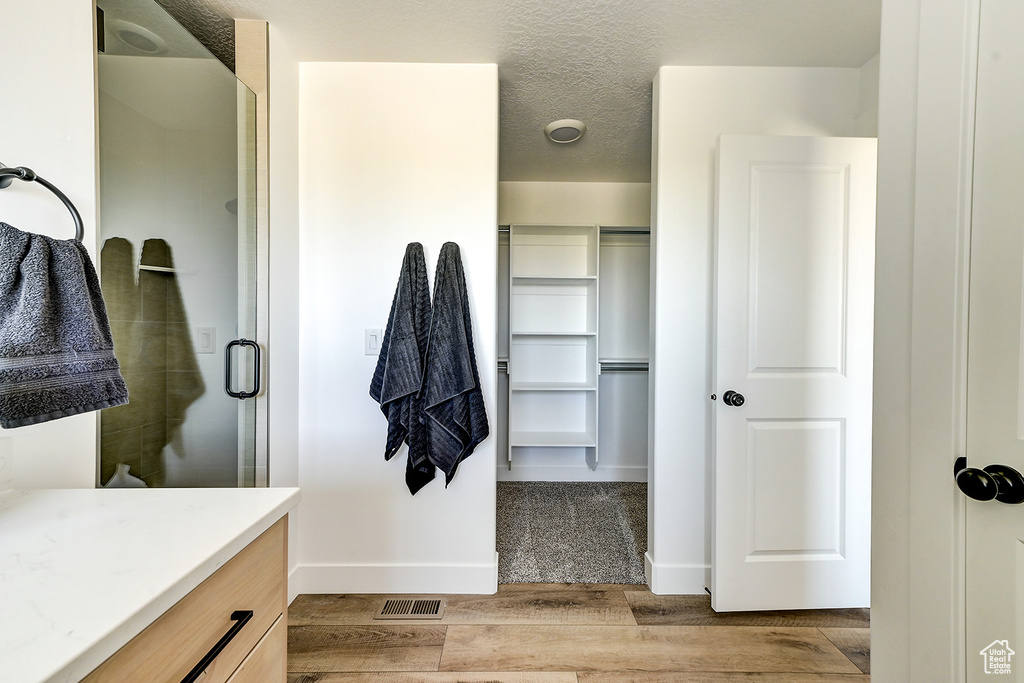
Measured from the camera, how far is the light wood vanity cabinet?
1.75 feet

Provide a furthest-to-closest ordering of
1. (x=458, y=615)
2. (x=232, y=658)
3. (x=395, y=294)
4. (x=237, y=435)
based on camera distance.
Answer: (x=395, y=294) < (x=458, y=615) < (x=237, y=435) < (x=232, y=658)

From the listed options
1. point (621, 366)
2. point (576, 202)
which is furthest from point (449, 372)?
point (576, 202)

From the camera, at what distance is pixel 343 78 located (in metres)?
1.90

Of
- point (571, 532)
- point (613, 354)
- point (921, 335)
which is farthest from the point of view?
point (613, 354)

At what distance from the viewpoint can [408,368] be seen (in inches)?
70.4

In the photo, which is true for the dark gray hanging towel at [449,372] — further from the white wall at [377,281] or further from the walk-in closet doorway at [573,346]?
the walk-in closet doorway at [573,346]

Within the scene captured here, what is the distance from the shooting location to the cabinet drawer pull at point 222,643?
0.61 metres

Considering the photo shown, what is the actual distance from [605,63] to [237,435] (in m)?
2.14

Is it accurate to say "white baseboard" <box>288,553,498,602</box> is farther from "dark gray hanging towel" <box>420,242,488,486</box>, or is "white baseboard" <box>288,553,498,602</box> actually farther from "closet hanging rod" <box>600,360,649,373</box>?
"closet hanging rod" <box>600,360,649,373</box>

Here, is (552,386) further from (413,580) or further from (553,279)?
(413,580)

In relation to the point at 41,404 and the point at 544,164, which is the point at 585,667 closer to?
the point at 41,404

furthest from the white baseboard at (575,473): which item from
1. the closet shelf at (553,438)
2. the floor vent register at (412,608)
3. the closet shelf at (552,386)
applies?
the floor vent register at (412,608)

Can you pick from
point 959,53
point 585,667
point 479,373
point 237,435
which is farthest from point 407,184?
point 585,667

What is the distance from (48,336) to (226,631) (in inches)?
22.7
